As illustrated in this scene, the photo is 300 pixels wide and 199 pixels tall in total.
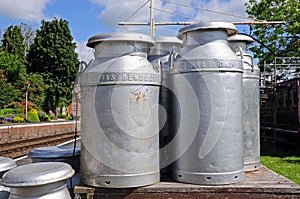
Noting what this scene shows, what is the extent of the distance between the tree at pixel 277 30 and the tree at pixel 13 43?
28.8 metres

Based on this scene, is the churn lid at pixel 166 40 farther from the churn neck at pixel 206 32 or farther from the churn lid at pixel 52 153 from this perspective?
the churn lid at pixel 52 153

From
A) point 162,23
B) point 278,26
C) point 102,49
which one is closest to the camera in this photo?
point 102,49

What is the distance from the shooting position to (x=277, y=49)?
76.7ft

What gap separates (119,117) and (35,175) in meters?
0.79

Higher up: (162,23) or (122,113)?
(162,23)

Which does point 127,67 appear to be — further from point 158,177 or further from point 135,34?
point 158,177

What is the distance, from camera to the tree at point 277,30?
2227cm

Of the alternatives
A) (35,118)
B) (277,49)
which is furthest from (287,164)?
(35,118)

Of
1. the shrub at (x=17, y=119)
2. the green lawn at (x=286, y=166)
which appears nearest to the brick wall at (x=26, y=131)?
the shrub at (x=17, y=119)

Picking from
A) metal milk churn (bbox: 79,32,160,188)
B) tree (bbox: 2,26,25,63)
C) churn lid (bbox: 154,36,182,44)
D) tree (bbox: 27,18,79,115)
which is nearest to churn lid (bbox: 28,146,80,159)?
metal milk churn (bbox: 79,32,160,188)

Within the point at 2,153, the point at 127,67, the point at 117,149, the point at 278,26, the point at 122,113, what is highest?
the point at 278,26

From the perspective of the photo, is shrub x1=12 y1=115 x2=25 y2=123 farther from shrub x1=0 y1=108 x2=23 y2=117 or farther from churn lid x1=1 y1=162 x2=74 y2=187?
churn lid x1=1 y1=162 x2=74 y2=187

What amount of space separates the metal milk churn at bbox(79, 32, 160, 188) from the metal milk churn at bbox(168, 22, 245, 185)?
0.84ft

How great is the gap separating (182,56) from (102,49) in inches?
28.0
